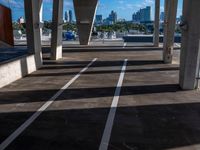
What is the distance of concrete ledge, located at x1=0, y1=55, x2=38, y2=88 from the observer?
15.9 m

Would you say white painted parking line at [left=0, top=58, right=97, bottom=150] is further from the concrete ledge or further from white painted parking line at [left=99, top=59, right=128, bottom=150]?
the concrete ledge

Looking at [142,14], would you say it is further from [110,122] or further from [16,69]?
[110,122]

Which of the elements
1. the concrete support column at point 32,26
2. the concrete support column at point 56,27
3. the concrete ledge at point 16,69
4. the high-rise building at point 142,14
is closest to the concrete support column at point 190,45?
the concrete ledge at point 16,69

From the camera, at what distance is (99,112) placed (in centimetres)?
1141

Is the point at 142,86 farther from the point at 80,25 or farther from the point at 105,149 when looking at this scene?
the point at 80,25

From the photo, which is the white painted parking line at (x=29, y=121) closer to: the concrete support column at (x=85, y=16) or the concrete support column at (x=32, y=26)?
the concrete support column at (x=32, y=26)

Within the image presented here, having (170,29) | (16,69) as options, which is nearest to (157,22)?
(170,29)

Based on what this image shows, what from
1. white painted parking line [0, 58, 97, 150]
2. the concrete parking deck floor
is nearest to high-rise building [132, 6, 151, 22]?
the concrete parking deck floor

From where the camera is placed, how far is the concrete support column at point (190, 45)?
46.1 ft

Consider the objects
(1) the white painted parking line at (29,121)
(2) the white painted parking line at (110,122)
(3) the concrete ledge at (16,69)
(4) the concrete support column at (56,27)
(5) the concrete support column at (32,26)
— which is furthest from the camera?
(4) the concrete support column at (56,27)

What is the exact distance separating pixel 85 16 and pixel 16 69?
81.2 feet

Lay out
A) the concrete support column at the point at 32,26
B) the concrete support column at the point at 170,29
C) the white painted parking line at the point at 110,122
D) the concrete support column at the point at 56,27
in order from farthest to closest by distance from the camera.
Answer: the concrete support column at the point at 56,27
the concrete support column at the point at 170,29
the concrete support column at the point at 32,26
the white painted parking line at the point at 110,122

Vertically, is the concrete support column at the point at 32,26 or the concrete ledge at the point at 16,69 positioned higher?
the concrete support column at the point at 32,26

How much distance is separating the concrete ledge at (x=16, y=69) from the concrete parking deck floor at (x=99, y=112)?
459 millimetres
